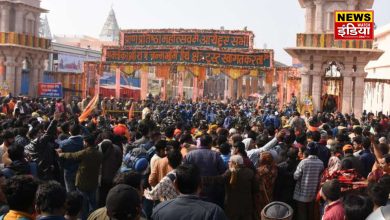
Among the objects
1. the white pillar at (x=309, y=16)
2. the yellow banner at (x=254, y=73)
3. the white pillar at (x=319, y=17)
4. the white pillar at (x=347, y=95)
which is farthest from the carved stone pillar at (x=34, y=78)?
the white pillar at (x=347, y=95)

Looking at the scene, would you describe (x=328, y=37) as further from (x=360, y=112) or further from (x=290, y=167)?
(x=290, y=167)

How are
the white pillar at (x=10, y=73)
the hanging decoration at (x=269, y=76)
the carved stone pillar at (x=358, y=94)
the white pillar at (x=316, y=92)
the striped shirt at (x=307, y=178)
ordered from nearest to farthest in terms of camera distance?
the striped shirt at (x=307, y=178) < the carved stone pillar at (x=358, y=94) < the white pillar at (x=316, y=92) < the hanging decoration at (x=269, y=76) < the white pillar at (x=10, y=73)

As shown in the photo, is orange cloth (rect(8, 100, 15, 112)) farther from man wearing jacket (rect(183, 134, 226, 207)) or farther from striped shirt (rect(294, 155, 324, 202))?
striped shirt (rect(294, 155, 324, 202))

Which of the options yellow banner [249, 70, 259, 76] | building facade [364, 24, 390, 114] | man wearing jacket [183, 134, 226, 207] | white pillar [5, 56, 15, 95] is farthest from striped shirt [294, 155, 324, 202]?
white pillar [5, 56, 15, 95]

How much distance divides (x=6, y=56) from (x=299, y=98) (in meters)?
18.3

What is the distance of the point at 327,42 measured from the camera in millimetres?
24547

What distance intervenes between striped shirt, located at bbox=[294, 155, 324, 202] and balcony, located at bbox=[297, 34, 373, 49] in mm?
17846

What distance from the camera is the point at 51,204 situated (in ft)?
13.2

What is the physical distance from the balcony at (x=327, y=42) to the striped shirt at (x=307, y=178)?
1785 cm

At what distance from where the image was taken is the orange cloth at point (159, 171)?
275 inches

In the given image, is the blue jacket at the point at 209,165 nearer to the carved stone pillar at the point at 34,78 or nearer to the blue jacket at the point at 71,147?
the blue jacket at the point at 71,147

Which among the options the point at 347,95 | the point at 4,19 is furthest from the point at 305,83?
the point at 4,19

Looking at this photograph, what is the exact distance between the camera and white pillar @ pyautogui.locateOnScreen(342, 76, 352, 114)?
82.4ft

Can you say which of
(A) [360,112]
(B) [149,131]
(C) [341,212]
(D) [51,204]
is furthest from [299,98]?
(D) [51,204]
